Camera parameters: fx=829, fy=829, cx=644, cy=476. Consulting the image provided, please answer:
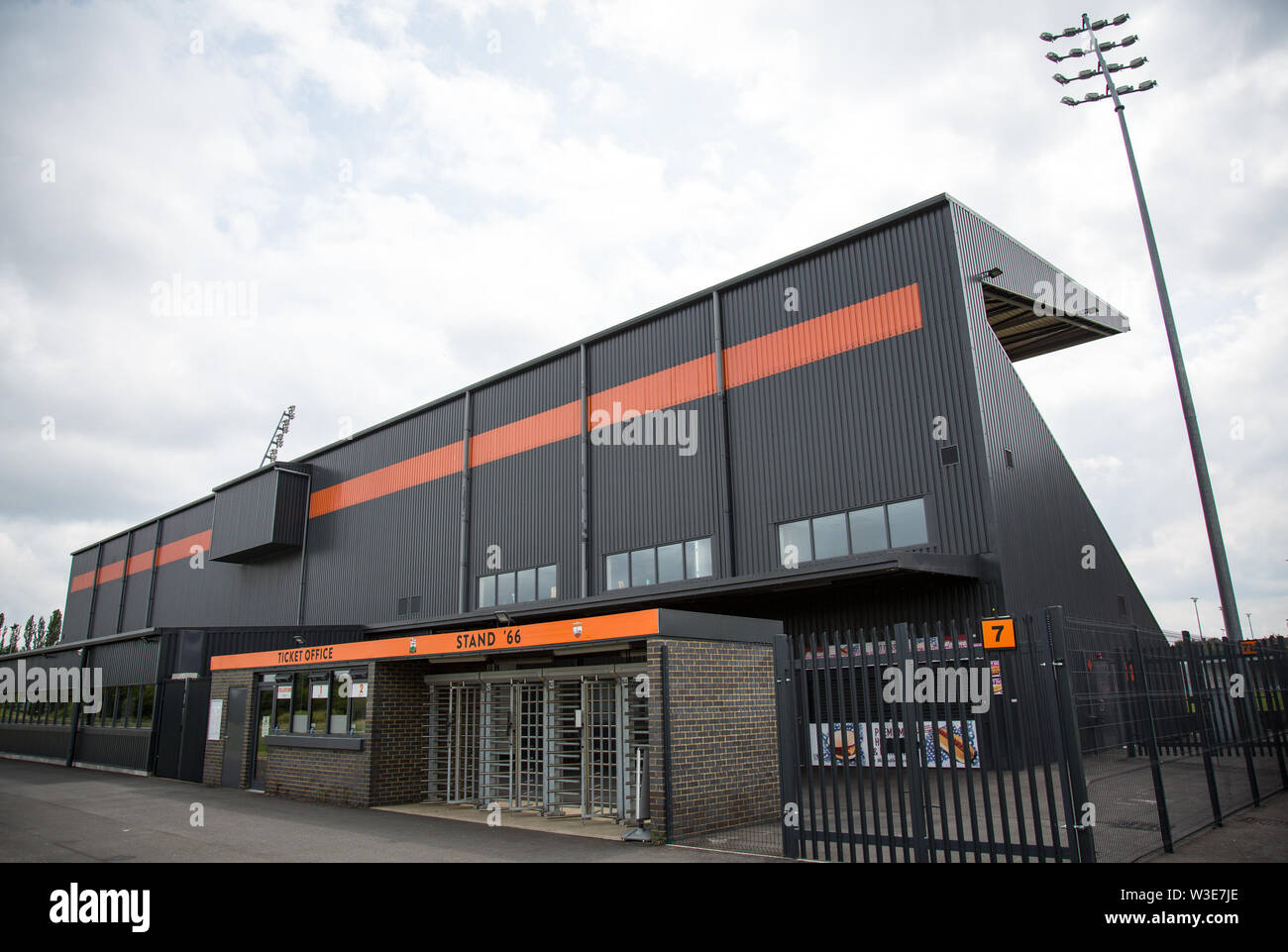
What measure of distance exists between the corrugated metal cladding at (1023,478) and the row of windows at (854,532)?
177 centimetres

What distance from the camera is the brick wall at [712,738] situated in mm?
10930

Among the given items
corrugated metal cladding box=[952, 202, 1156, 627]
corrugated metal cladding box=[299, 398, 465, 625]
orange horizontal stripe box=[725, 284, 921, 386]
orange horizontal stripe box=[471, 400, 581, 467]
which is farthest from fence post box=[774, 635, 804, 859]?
corrugated metal cladding box=[299, 398, 465, 625]

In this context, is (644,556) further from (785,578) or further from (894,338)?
(894,338)

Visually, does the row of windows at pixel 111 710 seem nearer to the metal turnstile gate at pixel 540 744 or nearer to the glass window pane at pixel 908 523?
the metal turnstile gate at pixel 540 744

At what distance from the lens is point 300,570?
36156 mm

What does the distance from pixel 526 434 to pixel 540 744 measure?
13340 millimetres

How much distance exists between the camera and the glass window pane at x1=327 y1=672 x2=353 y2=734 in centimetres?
1644

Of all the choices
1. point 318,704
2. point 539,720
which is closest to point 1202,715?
point 539,720

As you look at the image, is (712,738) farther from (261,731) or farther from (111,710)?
(111,710)

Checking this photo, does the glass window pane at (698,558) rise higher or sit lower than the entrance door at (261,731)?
higher

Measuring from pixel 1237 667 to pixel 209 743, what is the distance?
21733 millimetres

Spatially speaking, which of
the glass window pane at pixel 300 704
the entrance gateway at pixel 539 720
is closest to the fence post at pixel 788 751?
the entrance gateway at pixel 539 720
